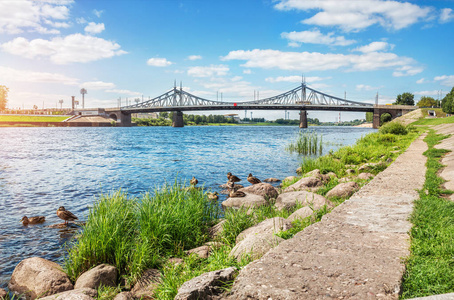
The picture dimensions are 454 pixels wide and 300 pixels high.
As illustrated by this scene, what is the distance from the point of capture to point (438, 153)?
12.3m

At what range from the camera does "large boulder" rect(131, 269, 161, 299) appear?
4.27 m

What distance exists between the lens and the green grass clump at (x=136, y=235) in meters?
4.95

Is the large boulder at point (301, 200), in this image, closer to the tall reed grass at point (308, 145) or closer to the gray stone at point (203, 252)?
the gray stone at point (203, 252)

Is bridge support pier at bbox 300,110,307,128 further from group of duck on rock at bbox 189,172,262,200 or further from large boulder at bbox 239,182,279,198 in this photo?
large boulder at bbox 239,182,279,198

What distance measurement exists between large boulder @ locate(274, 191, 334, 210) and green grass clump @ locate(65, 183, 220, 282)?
1842mm

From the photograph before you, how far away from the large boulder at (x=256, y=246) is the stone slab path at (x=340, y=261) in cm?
37

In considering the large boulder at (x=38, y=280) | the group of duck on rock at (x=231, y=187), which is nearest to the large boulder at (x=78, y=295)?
the large boulder at (x=38, y=280)

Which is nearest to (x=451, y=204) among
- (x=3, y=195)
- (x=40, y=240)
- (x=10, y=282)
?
(x=10, y=282)

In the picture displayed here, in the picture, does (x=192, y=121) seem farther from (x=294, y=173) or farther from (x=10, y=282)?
(x=10, y=282)

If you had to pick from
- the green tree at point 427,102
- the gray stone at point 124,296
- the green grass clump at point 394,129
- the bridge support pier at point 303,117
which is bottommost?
the gray stone at point 124,296

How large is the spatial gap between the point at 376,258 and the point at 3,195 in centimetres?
1198

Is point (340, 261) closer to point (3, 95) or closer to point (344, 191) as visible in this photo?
point (344, 191)

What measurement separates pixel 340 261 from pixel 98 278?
10.6 ft

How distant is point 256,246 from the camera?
14.1ft
